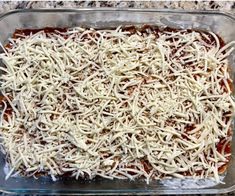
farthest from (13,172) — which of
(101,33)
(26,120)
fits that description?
(101,33)

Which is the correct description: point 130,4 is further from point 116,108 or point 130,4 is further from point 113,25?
point 116,108

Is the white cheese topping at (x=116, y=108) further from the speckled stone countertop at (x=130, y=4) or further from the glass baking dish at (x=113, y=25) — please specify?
the speckled stone countertop at (x=130, y=4)

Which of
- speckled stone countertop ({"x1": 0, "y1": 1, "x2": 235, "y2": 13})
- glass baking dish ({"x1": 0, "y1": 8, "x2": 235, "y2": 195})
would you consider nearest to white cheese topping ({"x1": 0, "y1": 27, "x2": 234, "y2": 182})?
glass baking dish ({"x1": 0, "y1": 8, "x2": 235, "y2": 195})

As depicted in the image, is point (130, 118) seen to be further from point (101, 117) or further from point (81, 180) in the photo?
point (81, 180)

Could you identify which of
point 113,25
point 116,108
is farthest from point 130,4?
point 116,108

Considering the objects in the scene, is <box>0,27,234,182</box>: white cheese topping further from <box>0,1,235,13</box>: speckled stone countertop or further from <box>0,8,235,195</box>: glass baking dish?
<box>0,1,235,13</box>: speckled stone countertop

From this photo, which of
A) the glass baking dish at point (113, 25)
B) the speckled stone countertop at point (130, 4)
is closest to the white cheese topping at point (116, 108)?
the glass baking dish at point (113, 25)
